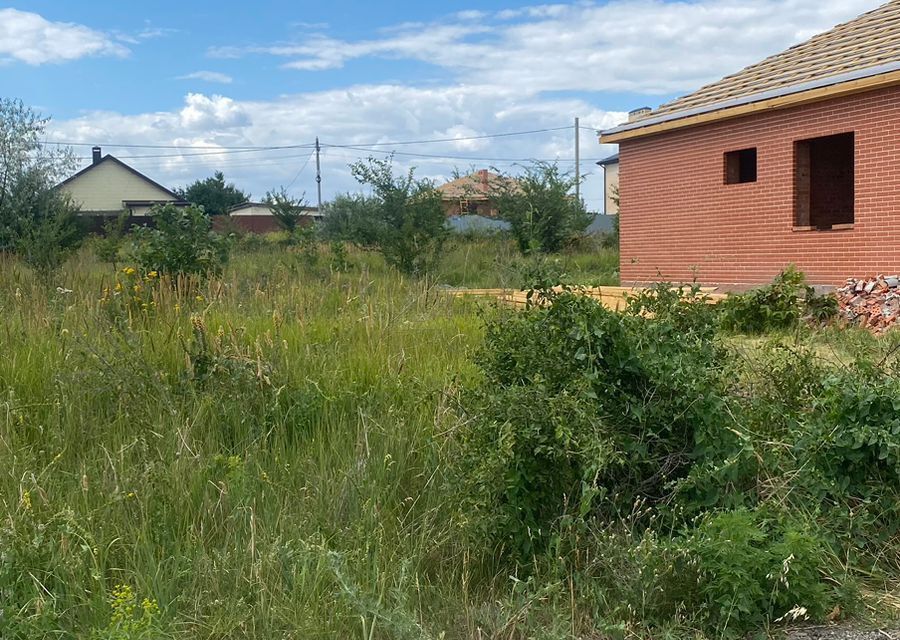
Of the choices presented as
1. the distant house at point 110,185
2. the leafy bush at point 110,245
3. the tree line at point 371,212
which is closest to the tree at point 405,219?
the tree line at point 371,212

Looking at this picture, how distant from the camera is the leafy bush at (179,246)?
8.72 metres

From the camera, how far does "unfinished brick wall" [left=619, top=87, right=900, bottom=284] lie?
37.0 feet

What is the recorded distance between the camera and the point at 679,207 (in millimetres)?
14969

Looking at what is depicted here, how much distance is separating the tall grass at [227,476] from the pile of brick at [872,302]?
6.35m

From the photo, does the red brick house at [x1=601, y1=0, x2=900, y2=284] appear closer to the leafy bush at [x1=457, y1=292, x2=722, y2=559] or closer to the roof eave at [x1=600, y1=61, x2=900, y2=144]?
the roof eave at [x1=600, y1=61, x2=900, y2=144]

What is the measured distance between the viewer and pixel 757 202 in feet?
43.7

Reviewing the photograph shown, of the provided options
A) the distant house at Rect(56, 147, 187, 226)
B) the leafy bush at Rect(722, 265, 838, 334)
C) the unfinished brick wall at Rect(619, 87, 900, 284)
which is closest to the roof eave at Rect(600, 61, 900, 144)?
the unfinished brick wall at Rect(619, 87, 900, 284)

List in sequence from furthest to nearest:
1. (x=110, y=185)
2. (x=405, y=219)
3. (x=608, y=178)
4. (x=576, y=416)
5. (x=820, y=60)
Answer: (x=608, y=178), (x=110, y=185), (x=405, y=219), (x=820, y=60), (x=576, y=416)

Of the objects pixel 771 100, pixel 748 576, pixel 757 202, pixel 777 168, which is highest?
pixel 771 100

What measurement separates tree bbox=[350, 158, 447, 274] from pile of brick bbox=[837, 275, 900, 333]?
8750 millimetres

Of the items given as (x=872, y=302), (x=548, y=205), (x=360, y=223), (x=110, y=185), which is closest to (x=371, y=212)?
(x=360, y=223)

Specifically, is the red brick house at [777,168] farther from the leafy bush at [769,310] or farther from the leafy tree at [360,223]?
the leafy tree at [360,223]

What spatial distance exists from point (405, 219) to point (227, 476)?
16.6 meters

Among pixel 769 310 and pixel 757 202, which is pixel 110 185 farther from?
pixel 769 310
